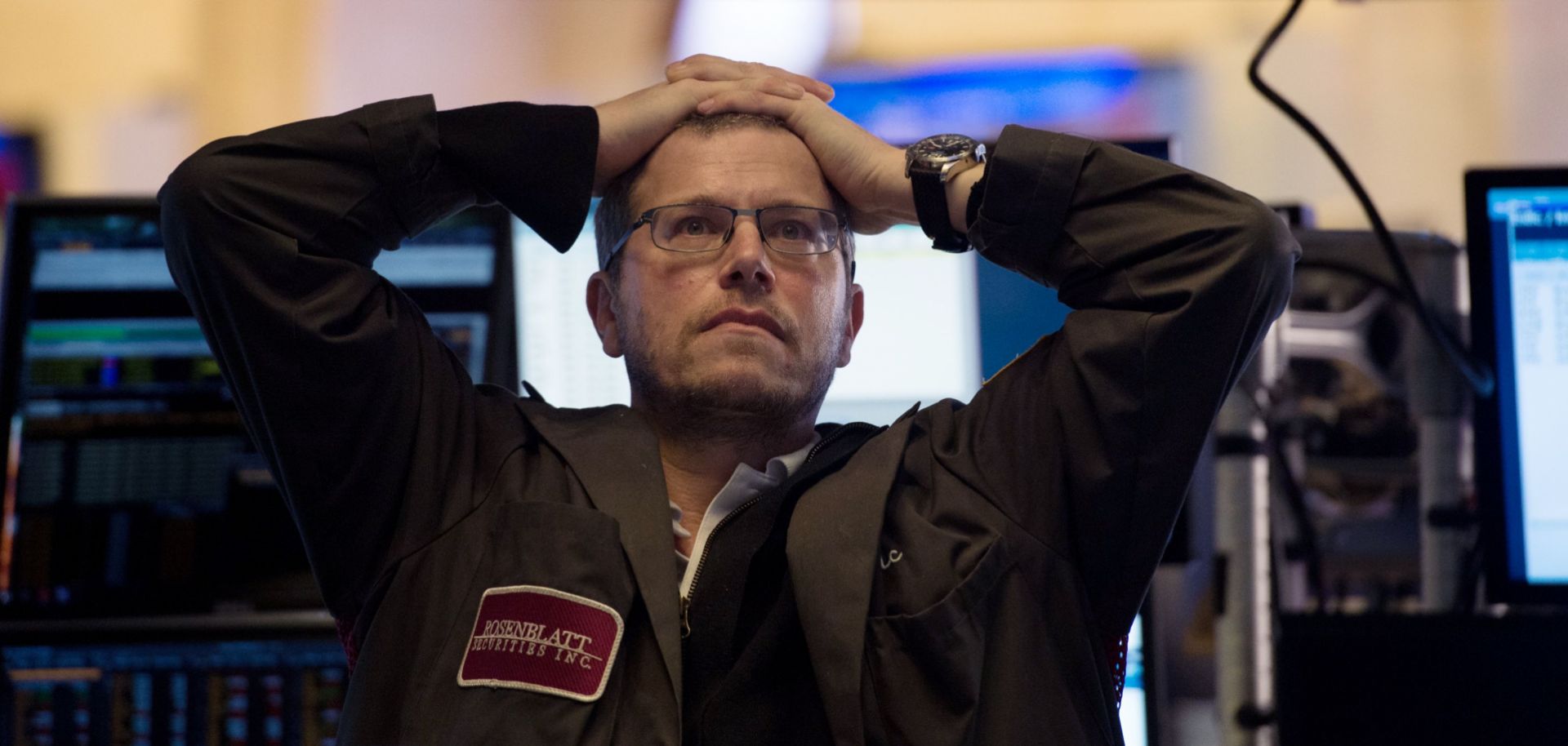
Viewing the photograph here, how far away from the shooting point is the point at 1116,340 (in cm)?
122

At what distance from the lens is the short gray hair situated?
1421mm

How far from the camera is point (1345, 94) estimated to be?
3.63 metres

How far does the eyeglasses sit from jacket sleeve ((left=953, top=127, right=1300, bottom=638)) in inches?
7.2

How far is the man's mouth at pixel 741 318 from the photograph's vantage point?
1315 mm

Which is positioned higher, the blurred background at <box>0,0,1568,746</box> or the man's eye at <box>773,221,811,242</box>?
the man's eye at <box>773,221,811,242</box>

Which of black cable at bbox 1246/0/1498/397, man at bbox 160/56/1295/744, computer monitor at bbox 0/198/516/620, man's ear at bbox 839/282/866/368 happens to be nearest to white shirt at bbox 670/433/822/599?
man at bbox 160/56/1295/744

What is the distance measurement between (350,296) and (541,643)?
0.36 meters

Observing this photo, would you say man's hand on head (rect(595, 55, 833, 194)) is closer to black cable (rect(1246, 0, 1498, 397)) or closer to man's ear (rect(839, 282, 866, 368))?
man's ear (rect(839, 282, 866, 368))

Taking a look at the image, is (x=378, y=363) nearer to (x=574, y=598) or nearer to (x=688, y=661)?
(x=574, y=598)

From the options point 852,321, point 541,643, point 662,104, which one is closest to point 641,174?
point 662,104

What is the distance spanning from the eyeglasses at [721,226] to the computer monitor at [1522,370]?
0.70 metres

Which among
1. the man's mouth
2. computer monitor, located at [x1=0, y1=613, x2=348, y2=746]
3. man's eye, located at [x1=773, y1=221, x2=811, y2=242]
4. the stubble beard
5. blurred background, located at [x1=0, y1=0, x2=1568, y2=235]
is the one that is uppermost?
blurred background, located at [x1=0, y1=0, x2=1568, y2=235]

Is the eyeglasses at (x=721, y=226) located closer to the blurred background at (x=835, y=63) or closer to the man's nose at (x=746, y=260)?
the man's nose at (x=746, y=260)

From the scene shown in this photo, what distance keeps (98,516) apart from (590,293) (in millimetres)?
667
